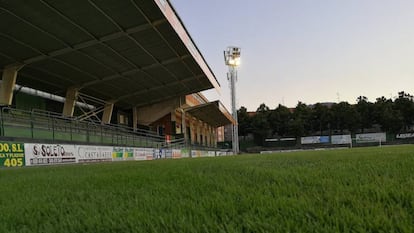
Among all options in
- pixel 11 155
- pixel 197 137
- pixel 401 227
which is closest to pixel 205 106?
pixel 197 137

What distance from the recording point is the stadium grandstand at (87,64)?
19672mm

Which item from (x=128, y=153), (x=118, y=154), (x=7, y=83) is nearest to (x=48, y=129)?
(x=7, y=83)

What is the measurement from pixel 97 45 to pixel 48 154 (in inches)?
335

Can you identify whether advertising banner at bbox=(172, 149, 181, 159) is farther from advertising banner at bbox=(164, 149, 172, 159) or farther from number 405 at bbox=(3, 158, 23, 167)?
number 405 at bbox=(3, 158, 23, 167)

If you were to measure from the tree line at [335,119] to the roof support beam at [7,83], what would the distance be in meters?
59.4

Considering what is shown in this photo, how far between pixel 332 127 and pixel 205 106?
38.7 meters

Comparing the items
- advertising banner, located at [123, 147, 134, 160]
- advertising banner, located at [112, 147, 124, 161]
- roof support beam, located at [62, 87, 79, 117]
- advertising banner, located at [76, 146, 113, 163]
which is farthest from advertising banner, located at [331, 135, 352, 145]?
advertising banner, located at [76, 146, 113, 163]

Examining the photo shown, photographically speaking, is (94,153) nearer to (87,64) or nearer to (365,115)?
(87,64)

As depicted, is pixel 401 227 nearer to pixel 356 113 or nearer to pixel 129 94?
pixel 129 94

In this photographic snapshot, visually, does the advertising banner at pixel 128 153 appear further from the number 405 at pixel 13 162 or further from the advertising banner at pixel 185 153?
the advertising banner at pixel 185 153

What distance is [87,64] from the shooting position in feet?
91.1

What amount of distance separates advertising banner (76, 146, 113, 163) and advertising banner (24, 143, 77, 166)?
0.79 metres

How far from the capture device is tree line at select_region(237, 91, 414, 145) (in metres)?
74.6

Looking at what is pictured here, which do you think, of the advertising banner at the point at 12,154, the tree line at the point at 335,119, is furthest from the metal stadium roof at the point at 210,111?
the advertising banner at the point at 12,154
